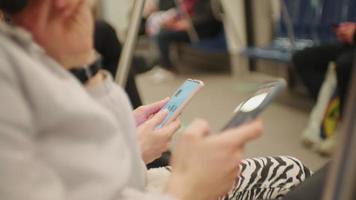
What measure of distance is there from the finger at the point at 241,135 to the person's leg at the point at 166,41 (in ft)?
12.4

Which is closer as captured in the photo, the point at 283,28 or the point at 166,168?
the point at 166,168

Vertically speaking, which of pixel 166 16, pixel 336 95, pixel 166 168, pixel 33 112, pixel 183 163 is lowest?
pixel 166 16

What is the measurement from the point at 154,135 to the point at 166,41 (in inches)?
146

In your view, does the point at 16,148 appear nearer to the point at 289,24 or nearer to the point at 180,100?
the point at 180,100

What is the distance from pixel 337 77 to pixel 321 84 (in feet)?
1.35

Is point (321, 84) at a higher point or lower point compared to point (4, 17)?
lower

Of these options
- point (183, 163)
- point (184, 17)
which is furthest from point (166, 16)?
point (183, 163)

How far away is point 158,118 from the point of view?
0.76 meters

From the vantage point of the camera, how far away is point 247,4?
394 cm

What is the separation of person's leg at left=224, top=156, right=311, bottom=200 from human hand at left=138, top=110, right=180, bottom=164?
14cm

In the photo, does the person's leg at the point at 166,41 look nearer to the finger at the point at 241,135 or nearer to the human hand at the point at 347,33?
the human hand at the point at 347,33

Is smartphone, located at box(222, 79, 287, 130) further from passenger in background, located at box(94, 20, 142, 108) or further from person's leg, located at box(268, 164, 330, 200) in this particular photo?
passenger in background, located at box(94, 20, 142, 108)

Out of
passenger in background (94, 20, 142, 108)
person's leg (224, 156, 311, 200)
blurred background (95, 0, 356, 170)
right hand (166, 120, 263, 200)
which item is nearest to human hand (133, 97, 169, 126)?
person's leg (224, 156, 311, 200)

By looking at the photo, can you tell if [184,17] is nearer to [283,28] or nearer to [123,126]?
[283,28]
